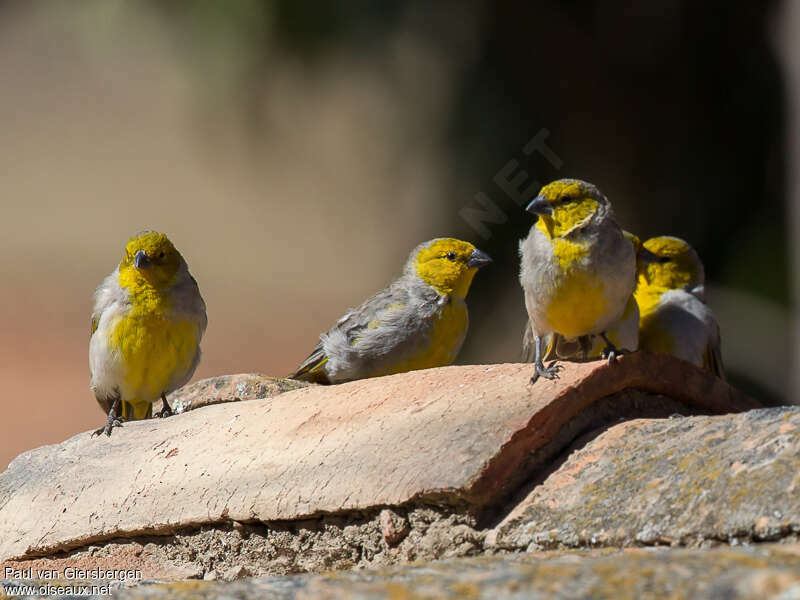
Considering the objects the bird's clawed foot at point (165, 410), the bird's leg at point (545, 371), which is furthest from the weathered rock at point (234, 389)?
the bird's leg at point (545, 371)

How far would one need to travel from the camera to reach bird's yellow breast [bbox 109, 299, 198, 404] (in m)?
5.50

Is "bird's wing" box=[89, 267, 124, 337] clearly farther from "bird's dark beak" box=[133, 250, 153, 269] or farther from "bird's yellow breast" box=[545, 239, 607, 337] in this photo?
"bird's yellow breast" box=[545, 239, 607, 337]

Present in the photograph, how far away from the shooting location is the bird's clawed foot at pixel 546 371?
2.95 meters

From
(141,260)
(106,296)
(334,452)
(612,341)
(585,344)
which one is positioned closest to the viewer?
(334,452)

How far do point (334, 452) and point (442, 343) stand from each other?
8.69 ft

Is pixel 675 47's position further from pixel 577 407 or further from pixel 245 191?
pixel 245 191

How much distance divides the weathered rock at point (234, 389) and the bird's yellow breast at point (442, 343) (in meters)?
0.55

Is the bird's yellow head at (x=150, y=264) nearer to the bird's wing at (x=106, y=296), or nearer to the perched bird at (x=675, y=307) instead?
the bird's wing at (x=106, y=296)

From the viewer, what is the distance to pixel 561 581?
172 cm

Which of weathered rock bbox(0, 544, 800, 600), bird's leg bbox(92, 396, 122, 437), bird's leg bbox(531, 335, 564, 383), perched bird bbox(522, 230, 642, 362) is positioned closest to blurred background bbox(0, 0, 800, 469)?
perched bird bbox(522, 230, 642, 362)

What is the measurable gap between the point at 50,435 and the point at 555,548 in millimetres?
12024

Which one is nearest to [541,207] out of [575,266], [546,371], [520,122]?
[575,266]

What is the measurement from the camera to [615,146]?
→ 1047 centimetres

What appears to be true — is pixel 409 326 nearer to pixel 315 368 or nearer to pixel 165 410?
pixel 315 368
